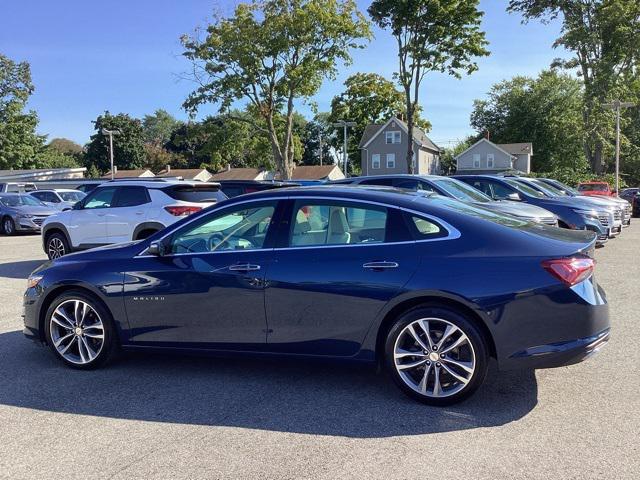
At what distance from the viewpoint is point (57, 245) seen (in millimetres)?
11508

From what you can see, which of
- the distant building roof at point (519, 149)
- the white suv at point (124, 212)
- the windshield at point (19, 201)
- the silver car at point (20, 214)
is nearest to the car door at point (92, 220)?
the white suv at point (124, 212)

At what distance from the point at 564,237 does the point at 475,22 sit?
33.1 metres

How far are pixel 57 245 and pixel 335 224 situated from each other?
8897 millimetres

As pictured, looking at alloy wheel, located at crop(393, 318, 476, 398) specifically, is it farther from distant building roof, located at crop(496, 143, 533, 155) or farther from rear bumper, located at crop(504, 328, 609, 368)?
distant building roof, located at crop(496, 143, 533, 155)

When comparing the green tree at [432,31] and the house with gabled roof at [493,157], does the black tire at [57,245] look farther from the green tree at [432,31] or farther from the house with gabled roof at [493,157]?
the house with gabled roof at [493,157]

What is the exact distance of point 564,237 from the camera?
432 centimetres

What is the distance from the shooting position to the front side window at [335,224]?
4.39m

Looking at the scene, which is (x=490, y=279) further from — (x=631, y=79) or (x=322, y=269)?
(x=631, y=79)

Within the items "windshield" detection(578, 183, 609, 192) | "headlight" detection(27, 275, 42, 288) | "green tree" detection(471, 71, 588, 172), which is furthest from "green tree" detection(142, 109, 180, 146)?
"headlight" detection(27, 275, 42, 288)

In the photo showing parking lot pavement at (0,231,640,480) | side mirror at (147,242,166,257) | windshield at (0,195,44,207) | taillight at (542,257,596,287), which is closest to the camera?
parking lot pavement at (0,231,640,480)

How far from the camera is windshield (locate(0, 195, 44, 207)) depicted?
20.8 m

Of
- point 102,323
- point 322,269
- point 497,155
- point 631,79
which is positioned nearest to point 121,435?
point 102,323

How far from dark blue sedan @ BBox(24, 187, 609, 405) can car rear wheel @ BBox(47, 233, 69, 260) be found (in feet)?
22.3

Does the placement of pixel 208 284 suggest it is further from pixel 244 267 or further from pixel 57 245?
pixel 57 245
